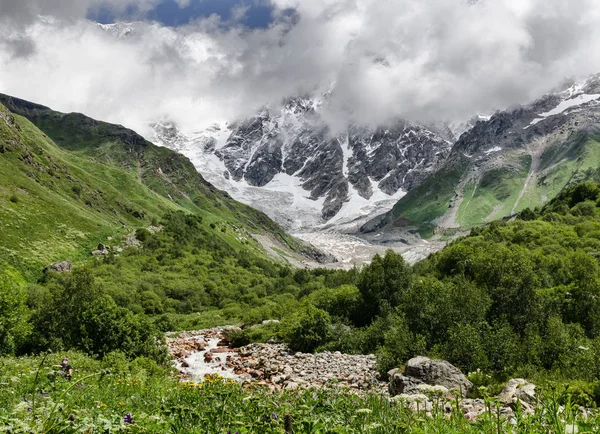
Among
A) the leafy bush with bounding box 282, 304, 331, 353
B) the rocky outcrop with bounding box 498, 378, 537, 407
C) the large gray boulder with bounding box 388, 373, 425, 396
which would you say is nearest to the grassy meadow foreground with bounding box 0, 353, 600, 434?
the rocky outcrop with bounding box 498, 378, 537, 407

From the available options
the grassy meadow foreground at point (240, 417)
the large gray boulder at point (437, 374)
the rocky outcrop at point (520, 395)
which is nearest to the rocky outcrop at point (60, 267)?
the large gray boulder at point (437, 374)

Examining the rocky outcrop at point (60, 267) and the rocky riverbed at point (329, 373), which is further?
the rocky outcrop at point (60, 267)

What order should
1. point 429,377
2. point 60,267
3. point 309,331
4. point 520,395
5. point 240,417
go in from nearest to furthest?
point 240,417 → point 520,395 → point 429,377 → point 309,331 → point 60,267

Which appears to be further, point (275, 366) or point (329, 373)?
point (275, 366)

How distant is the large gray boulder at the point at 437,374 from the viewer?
1655 cm

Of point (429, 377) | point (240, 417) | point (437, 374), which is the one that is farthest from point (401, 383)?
point (240, 417)

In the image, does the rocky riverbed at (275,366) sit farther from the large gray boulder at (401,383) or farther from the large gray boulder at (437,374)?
the large gray boulder at (437,374)

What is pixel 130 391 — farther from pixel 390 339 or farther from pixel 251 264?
pixel 251 264

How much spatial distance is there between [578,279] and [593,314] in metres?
5.47

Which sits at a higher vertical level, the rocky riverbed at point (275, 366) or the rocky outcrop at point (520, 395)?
the rocky outcrop at point (520, 395)

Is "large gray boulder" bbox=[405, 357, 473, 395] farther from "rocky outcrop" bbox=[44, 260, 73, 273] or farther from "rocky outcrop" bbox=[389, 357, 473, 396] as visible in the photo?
"rocky outcrop" bbox=[44, 260, 73, 273]

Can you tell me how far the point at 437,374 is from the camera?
16953mm

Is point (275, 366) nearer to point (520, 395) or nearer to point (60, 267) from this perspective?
point (520, 395)

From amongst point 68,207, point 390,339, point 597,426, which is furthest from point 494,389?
point 68,207
